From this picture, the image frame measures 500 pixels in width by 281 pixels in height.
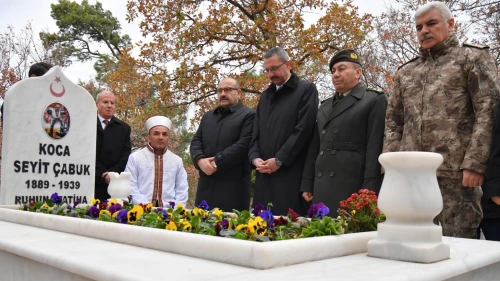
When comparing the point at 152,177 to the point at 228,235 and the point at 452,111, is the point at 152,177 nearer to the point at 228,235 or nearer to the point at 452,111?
the point at 228,235

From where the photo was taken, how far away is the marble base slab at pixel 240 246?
194 centimetres

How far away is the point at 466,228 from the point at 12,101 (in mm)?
4234

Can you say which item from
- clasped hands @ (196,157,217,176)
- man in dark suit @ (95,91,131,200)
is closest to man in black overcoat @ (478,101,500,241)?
clasped hands @ (196,157,217,176)

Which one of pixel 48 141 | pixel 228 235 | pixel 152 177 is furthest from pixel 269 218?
pixel 48 141

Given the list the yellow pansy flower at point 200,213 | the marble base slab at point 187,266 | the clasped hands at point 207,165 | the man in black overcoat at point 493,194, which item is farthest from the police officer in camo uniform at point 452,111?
the clasped hands at point 207,165

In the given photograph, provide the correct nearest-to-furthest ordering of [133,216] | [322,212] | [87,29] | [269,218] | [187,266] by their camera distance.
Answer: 1. [187,266]
2. [269,218]
3. [322,212]
4. [133,216]
5. [87,29]

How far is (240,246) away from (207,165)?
3.11 m

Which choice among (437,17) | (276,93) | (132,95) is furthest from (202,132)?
(132,95)

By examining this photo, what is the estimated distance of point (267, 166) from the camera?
4.36 metres

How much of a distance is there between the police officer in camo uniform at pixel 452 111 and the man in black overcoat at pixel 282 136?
973 millimetres

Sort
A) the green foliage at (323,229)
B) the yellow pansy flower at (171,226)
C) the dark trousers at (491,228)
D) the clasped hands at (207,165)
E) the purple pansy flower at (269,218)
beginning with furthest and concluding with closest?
1. the clasped hands at (207,165)
2. the dark trousers at (491,228)
3. the yellow pansy flower at (171,226)
4. the purple pansy flower at (269,218)
5. the green foliage at (323,229)

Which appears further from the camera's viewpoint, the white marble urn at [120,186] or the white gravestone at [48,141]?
the white gravestone at [48,141]

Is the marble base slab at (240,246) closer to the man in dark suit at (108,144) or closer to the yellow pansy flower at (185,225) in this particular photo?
the yellow pansy flower at (185,225)

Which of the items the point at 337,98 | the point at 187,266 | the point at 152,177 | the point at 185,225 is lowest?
the point at 187,266
